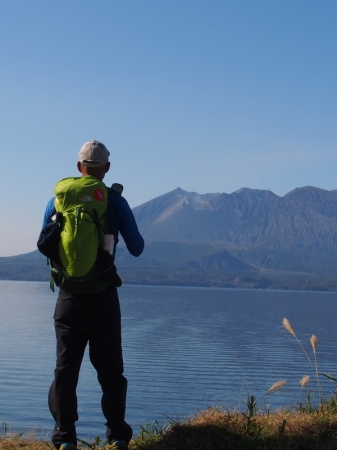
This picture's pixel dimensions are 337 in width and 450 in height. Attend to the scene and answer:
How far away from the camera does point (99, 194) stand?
4.36 meters

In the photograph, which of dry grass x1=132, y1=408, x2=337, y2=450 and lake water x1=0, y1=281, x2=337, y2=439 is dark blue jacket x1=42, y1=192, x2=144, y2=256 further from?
lake water x1=0, y1=281, x2=337, y2=439

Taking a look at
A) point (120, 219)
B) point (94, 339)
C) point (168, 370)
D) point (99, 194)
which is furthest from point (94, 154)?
point (168, 370)

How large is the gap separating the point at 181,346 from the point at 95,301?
46.2 m

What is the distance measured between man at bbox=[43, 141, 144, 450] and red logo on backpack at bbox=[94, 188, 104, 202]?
19 centimetres

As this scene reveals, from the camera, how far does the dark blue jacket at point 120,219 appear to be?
4535 millimetres

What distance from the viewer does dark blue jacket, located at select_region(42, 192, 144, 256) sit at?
4.54 meters

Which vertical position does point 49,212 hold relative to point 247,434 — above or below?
above

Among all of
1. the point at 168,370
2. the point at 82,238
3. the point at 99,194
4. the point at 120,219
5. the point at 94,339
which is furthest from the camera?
the point at 168,370

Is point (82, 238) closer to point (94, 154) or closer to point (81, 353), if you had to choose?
point (94, 154)

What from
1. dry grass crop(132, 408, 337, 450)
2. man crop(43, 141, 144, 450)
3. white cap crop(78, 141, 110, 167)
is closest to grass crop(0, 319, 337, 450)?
dry grass crop(132, 408, 337, 450)

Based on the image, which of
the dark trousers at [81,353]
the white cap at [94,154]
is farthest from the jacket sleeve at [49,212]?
the dark trousers at [81,353]

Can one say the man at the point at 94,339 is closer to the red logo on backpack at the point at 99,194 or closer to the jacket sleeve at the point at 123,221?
the jacket sleeve at the point at 123,221

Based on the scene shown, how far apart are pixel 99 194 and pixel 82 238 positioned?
353 mm

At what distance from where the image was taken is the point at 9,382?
2944 cm
